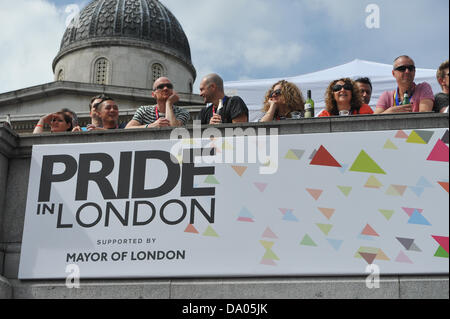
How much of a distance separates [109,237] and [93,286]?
1.66ft

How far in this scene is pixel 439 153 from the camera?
731cm

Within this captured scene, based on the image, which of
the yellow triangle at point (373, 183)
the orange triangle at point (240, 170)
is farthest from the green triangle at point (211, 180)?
the yellow triangle at point (373, 183)

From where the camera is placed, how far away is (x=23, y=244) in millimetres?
7816

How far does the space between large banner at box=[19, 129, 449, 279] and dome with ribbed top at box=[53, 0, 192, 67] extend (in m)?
35.0

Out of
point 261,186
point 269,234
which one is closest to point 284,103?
point 261,186

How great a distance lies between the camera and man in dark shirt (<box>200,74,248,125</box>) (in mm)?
8562

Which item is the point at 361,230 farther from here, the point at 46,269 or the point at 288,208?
the point at 46,269

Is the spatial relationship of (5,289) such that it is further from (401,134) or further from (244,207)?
(401,134)

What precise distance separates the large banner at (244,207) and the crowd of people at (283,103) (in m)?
0.82

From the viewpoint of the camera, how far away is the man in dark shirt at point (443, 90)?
322 inches

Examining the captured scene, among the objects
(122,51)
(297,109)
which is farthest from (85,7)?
(297,109)

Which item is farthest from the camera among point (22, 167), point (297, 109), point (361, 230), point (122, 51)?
point (122, 51)

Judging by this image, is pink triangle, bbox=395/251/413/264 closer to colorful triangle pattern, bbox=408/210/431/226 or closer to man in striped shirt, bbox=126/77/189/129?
colorful triangle pattern, bbox=408/210/431/226

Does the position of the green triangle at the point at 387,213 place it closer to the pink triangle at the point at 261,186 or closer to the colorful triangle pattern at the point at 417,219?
the colorful triangle pattern at the point at 417,219
